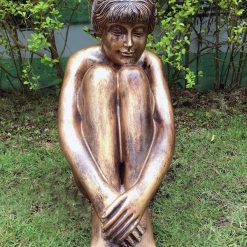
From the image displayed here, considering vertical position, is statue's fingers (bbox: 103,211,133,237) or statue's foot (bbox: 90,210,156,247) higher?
statue's fingers (bbox: 103,211,133,237)

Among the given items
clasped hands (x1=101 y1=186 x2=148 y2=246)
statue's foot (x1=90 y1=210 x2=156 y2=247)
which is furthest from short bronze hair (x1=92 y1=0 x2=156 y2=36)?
statue's foot (x1=90 y1=210 x2=156 y2=247)

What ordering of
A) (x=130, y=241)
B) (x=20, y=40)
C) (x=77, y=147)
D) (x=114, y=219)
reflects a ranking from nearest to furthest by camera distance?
(x=114, y=219)
(x=130, y=241)
(x=77, y=147)
(x=20, y=40)

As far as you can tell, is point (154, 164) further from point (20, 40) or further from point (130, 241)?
point (20, 40)

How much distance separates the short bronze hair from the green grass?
4.22ft

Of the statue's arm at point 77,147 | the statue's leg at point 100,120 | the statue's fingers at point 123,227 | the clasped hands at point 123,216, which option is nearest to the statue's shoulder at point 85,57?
the statue's arm at point 77,147

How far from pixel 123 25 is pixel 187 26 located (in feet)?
6.82

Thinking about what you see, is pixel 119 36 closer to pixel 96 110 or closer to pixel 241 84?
pixel 96 110

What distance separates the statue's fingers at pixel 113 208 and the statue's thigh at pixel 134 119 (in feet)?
0.72

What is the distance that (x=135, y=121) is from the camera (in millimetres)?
2764

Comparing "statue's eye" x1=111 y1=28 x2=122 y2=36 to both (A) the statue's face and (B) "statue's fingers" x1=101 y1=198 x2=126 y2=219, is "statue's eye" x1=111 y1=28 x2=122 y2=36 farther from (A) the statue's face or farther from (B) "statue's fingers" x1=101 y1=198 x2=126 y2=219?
(B) "statue's fingers" x1=101 y1=198 x2=126 y2=219

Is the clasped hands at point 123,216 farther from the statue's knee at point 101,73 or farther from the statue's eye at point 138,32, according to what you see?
the statue's eye at point 138,32

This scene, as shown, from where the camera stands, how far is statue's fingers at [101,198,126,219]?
2443 mm

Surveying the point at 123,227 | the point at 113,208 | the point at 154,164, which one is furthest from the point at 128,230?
the point at 154,164

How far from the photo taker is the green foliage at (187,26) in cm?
427
